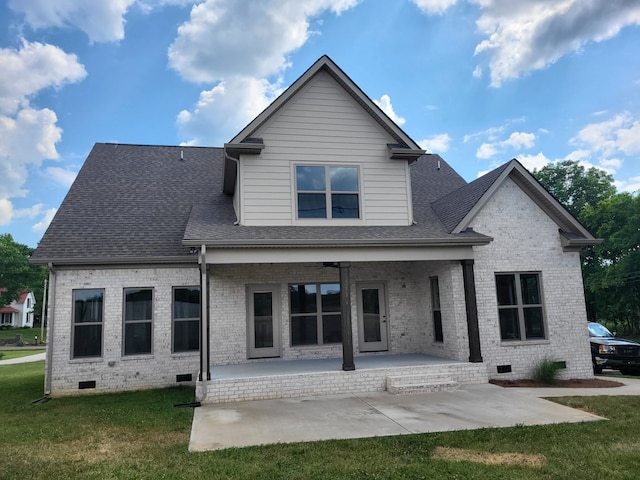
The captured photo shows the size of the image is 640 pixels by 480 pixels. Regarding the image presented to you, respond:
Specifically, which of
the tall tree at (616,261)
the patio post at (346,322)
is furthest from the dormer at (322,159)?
the tall tree at (616,261)

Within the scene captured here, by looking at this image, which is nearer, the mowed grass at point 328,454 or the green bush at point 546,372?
the mowed grass at point 328,454

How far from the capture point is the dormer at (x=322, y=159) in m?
11.0

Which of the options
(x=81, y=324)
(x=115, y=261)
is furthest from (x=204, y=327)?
(x=81, y=324)

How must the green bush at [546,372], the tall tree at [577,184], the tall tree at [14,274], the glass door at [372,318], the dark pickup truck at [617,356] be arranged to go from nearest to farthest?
the green bush at [546,372]
the glass door at [372,318]
the dark pickup truck at [617,356]
the tall tree at [577,184]
the tall tree at [14,274]

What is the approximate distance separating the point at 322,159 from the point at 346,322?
4.27 metres

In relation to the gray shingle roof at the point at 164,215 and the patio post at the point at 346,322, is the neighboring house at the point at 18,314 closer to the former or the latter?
the gray shingle roof at the point at 164,215

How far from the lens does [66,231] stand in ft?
37.2

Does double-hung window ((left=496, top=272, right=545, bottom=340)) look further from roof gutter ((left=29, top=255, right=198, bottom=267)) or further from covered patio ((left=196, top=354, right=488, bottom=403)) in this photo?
roof gutter ((left=29, top=255, right=198, bottom=267))

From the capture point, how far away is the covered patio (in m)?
8.98

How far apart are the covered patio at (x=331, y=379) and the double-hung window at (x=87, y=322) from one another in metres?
2.98

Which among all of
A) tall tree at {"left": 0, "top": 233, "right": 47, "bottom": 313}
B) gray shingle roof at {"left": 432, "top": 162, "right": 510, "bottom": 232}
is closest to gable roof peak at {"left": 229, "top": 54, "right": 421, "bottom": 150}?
gray shingle roof at {"left": 432, "top": 162, "right": 510, "bottom": 232}

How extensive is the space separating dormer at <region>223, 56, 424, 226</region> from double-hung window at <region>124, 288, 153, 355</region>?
10.5 feet

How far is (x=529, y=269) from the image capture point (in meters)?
11.4

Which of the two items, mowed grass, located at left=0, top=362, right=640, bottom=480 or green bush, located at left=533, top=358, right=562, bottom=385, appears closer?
mowed grass, located at left=0, top=362, right=640, bottom=480
